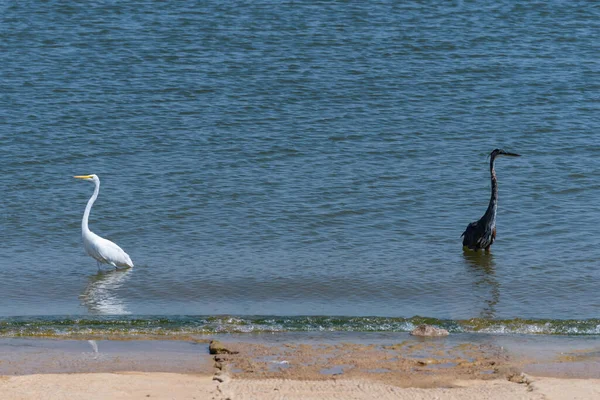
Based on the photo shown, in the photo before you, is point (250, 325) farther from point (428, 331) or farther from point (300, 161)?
point (300, 161)

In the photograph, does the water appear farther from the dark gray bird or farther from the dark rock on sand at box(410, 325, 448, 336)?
the dark rock on sand at box(410, 325, 448, 336)

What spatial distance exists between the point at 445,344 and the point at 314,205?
5610mm

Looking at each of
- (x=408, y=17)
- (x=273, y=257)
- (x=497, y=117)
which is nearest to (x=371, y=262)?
(x=273, y=257)

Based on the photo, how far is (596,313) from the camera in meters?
10.9

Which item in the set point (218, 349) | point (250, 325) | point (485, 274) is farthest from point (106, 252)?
point (485, 274)

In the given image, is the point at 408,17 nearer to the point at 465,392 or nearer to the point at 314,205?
the point at 314,205

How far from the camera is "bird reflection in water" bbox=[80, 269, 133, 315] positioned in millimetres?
11105

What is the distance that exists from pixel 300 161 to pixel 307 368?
816cm

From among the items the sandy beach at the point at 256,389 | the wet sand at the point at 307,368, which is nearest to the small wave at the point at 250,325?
the wet sand at the point at 307,368

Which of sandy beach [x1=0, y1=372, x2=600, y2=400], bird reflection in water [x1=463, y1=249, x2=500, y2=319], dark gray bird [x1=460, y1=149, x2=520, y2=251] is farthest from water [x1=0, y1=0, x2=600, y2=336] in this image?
sandy beach [x1=0, y1=372, x2=600, y2=400]

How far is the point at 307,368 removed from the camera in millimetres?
8844

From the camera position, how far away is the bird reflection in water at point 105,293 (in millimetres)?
11105

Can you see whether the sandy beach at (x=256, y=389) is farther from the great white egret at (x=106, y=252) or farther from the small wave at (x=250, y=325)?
the great white egret at (x=106, y=252)

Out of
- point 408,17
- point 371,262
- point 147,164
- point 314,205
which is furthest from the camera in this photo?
point 408,17
